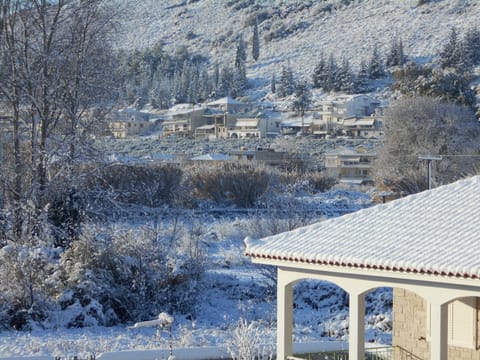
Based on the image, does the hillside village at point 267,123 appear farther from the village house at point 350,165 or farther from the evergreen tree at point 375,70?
the evergreen tree at point 375,70

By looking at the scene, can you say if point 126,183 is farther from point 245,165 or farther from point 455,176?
point 455,176

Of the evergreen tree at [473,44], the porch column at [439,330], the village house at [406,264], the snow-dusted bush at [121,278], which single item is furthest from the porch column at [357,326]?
the evergreen tree at [473,44]

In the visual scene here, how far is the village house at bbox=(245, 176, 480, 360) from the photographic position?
1164cm

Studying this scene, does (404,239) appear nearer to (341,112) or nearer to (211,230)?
(211,230)

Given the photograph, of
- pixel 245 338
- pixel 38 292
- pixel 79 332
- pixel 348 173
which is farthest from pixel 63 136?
pixel 348 173

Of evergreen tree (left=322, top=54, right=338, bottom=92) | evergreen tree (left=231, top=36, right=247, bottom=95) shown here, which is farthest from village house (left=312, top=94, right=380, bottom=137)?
evergreen tree (left=231, top=36, right=247, bottom=95)

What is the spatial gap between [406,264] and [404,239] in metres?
1.13

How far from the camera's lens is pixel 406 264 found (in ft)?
38.2

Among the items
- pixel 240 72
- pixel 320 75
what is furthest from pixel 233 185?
pixel 240 72

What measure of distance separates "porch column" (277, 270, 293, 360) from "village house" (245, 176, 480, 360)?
14 millimetres

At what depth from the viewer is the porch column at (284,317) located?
531 inches

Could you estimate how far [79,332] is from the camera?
69.0ft

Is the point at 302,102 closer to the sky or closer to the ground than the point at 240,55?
closer to the ground

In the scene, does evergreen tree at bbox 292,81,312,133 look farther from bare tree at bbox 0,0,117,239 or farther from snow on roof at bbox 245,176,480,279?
snow on roof at bbox 245,176,480,279
